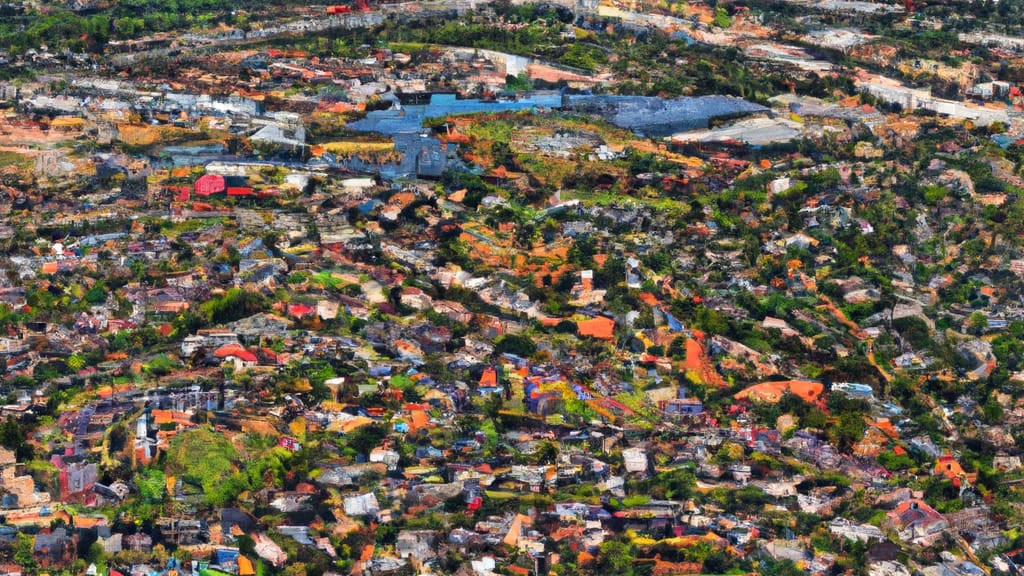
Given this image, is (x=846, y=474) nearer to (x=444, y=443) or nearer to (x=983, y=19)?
(x=444, y=443)

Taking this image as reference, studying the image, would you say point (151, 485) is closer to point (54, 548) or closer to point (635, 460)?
point (54, 548)

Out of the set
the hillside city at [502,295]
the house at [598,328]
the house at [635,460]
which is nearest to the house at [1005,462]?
the hillside city at [502,295]

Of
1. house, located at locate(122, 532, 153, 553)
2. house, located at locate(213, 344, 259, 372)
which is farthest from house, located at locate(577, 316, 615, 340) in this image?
house, located at locate(122, 532, 153, 553)

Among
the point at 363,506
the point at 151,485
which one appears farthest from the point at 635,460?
the point at 151,485

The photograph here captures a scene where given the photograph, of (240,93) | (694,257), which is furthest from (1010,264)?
(240,93)

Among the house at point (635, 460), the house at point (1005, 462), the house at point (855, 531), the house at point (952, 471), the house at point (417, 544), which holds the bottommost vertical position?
the house at point (1005, 462)

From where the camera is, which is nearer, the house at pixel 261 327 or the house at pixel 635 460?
the house at pixel 635 460

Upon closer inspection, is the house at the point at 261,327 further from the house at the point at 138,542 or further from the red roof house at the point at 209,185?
the red roof house at the point at 209,185

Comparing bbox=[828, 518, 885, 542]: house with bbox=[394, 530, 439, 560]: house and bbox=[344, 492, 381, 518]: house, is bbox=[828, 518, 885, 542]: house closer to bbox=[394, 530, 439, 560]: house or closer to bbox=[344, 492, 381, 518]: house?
bbox=[394, 530, 439, 560]: house
